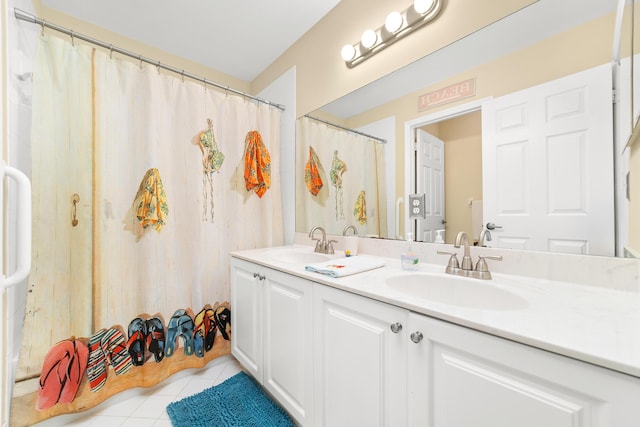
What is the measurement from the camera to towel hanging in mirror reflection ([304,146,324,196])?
1.96 meters

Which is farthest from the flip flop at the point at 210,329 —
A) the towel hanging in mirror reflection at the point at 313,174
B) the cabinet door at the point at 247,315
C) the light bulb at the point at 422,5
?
the light bulb at the point at 422,5

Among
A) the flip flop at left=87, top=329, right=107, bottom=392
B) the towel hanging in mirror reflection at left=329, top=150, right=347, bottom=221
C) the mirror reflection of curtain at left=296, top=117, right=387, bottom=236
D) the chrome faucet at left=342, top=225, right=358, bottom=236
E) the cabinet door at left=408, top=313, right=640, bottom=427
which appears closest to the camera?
the cabinet door at left=408, top=313, right=640, bottom=427

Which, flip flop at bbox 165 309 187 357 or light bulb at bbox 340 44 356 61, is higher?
light bulb at bbox 340 44 356 61

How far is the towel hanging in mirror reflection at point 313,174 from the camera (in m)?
1.96

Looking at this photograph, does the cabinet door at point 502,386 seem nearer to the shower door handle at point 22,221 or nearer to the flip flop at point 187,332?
the shower door handle at point 22,221

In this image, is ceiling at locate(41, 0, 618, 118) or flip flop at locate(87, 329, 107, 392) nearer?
ceiling at locate(41, 0, 618, 118)

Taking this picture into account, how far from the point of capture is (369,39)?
59.9 inches

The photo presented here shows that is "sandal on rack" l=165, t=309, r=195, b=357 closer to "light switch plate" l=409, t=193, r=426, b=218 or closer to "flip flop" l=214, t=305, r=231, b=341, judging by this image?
"flip flop" l=214, t=305, r=231, b=341

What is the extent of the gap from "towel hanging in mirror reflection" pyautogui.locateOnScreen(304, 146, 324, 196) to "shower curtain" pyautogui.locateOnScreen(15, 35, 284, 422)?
51 cm

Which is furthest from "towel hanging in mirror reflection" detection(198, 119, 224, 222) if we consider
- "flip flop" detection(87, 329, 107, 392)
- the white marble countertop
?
the white marble countertop

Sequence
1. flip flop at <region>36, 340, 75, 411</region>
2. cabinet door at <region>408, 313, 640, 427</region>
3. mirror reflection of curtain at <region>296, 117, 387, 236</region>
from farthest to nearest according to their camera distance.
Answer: mirror reflection of curtain at <region>296, 117, 387, 236</region>
flip flop at <region>36, 340, 75, 411</region>
cabinet door at <region>408, 313, 640, 427</region>

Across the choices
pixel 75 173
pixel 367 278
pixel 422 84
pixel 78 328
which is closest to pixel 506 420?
pixel 367 278

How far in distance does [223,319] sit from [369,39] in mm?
2093

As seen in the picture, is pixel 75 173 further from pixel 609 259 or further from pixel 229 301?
pixel 609 259
